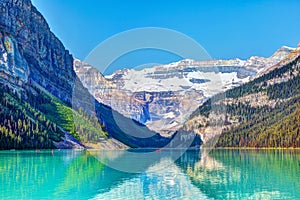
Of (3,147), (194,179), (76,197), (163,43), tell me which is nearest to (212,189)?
(194,179)

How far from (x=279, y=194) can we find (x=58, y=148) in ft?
540

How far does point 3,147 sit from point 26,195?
131166 mm

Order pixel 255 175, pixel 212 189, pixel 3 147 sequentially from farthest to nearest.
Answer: pixel 3 147 < pixel 255 175 < pixel 212 189

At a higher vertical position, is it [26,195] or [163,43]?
[163,43]

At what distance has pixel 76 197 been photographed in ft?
144

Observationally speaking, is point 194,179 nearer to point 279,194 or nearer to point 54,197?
point 279,194

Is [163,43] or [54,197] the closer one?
[54,197]

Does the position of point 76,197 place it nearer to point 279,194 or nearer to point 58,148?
point 279,194

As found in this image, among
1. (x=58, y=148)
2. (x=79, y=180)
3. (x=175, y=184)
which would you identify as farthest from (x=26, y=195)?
(x=58, y=148)

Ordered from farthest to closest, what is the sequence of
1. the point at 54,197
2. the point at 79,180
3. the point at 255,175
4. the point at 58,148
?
the point at 58,148
the point at 255,175
the point at 79,180
the point at 54,197

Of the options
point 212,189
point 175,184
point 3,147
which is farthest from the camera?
point 3,147

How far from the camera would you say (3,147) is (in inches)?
6590

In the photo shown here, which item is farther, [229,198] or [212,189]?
[212,189]

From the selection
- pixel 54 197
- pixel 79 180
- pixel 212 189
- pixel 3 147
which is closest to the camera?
pixel 54 197
